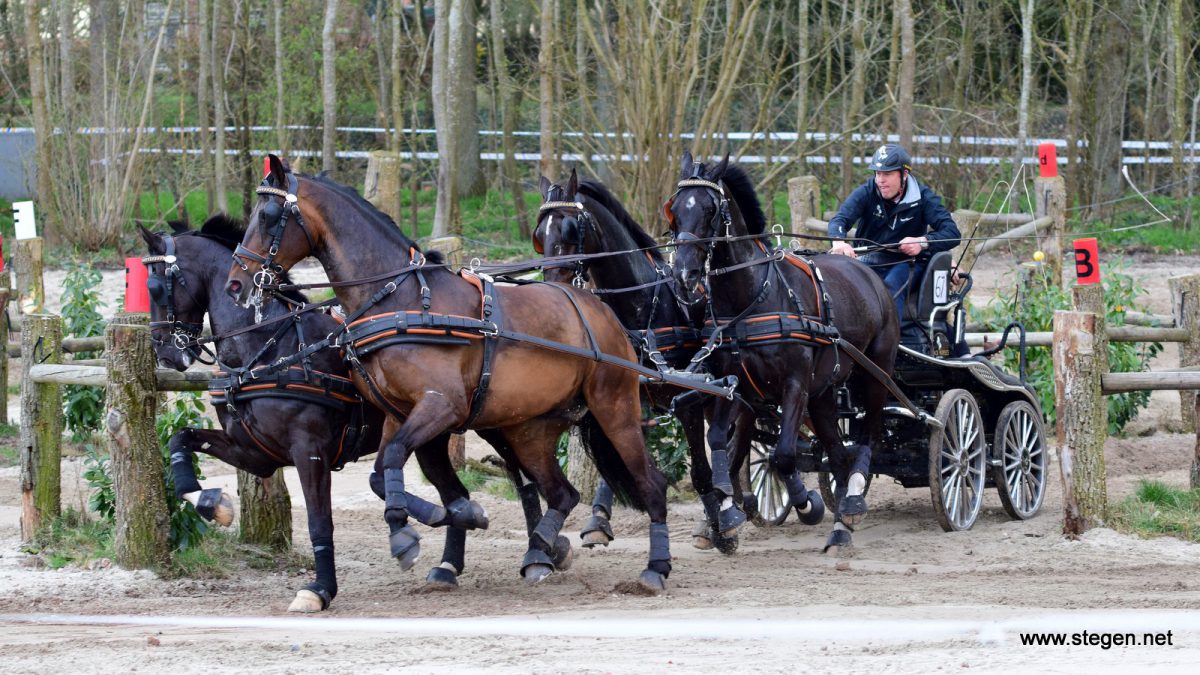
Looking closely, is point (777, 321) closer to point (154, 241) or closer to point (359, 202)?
point (359, 202)

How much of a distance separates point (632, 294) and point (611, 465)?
1.02 metres

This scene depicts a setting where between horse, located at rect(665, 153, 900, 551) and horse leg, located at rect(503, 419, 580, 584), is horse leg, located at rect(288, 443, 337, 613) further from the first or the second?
horse, located at rect(665, 153, 900, 551)

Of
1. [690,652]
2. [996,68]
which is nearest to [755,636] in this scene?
[690,652]

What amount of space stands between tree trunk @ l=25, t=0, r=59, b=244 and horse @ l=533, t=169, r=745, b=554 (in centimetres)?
1186

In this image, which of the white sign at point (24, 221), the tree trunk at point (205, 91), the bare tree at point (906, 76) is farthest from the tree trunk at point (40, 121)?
the bare tree at point (906, 76)

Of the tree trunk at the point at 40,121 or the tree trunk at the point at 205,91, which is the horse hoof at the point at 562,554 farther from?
the tree trunk at the point at 205,91

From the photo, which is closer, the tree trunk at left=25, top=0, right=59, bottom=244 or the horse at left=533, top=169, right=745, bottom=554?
the horse at left=533, top=169, right=745, bottom=554

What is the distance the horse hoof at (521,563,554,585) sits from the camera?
7.07 meters

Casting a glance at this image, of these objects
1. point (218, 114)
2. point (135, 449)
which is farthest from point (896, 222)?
point (218, 114)

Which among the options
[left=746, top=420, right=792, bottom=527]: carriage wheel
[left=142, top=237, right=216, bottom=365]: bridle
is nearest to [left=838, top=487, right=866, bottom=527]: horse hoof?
[left=746, top=420, right=792, bottom=527]: carriage wheel

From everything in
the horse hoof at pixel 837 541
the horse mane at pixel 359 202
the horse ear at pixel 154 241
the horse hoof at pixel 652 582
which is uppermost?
the horse mane at pixel 359 202

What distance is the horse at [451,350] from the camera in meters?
6.39

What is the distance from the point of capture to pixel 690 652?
210 inches

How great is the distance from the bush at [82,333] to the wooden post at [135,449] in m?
3.05
